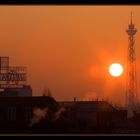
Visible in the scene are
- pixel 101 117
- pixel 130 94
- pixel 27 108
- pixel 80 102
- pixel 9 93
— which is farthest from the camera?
pixel 130 94

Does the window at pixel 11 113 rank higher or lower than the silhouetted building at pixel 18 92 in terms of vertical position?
lower

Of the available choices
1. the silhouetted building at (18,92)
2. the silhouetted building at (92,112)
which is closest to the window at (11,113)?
the silhouetted building at (92,112)

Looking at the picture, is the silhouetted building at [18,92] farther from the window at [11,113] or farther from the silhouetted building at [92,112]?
the silhouetted building at [92,112]

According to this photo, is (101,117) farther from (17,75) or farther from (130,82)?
(130,82)

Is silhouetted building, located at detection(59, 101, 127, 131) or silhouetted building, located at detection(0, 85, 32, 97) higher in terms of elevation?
silhouetted building, located at detection(0, 85, 32, 97)

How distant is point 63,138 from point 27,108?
22.0 m

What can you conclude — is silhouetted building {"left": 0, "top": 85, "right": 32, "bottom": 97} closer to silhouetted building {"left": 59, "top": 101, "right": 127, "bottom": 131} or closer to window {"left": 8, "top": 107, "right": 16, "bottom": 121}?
window {"left": 8, "top": 107, "right": 16, "bottom": 121}

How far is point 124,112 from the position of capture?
24688 millimetres

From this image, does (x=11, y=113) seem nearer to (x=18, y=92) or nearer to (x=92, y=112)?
(x=92, y=112)

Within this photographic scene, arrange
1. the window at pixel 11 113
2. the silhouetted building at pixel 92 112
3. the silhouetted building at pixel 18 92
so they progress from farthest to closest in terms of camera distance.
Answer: the silhouetted building at pixel 18 92 < the window at pixel 11 113 < the silhouetted building at pixel 92 112

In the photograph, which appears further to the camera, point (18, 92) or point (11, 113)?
point (18, 92)

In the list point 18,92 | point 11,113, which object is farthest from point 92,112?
point 18,92

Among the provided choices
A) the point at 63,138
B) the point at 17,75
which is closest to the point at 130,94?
the point at 17,75

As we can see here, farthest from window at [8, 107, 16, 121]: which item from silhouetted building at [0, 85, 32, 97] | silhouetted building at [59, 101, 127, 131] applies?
silhouetted building at [0, 85, 32, 97]
